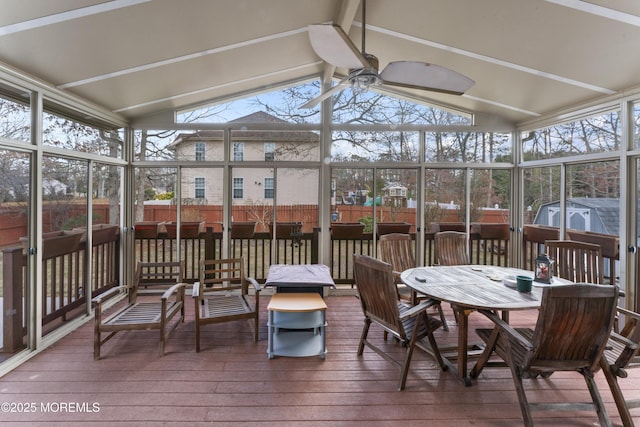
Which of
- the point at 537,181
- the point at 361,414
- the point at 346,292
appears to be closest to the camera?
the point at 361,414

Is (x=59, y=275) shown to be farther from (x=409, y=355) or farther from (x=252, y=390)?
(x=409, y=355)

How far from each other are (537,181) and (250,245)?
14.9 feet

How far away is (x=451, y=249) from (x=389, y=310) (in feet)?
6.49

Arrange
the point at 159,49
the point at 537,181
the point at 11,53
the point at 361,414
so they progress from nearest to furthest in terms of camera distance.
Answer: the point at 361,414 → the point at 11,53 → the point at 159,49 → the point at 537,181

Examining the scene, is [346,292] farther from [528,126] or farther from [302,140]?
[528,126]

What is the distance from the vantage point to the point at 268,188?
498 centimetres

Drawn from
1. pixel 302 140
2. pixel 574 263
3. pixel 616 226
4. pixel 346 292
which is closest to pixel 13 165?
pixel 302 140

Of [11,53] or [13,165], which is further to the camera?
[13,165]

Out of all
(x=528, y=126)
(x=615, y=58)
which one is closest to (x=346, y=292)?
(x=528, y=126)

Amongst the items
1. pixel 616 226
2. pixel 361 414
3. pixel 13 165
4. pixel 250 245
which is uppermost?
pixel 13 165

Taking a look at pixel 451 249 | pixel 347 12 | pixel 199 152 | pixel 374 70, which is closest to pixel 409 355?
pixel 451 249

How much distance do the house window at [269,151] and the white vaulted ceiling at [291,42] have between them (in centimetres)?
101

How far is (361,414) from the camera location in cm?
222

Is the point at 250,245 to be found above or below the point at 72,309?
above
